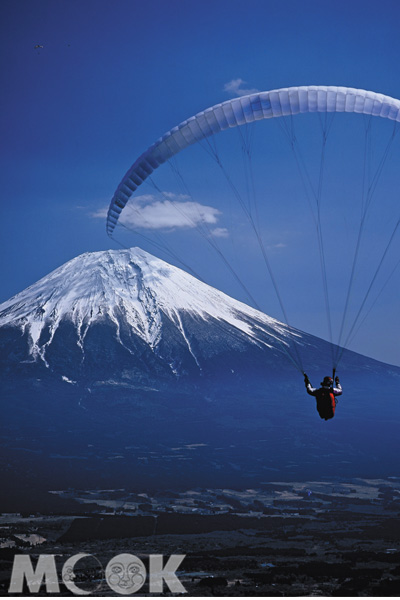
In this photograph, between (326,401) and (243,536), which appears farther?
(243,536)

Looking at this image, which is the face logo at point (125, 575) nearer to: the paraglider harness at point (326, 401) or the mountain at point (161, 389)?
the paraglider harness at point (326, 401)

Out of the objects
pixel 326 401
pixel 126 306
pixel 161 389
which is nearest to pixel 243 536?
pixel 326 401

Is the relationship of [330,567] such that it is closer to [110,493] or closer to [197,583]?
[197,583]

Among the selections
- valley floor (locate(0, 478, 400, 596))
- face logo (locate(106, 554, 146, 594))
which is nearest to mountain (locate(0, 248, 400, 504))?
valley floor (locate(0, 478, 400, 596))

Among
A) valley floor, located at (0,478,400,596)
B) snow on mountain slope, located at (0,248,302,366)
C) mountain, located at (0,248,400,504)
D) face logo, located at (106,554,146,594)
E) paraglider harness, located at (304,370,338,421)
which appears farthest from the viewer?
snow on mountain slope, located at (0,248,302,366)

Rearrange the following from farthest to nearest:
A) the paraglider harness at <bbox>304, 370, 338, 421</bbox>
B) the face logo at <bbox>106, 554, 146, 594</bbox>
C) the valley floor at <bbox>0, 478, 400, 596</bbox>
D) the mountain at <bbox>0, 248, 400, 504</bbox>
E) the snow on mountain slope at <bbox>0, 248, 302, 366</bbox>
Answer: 1. the snow on mountain slope at <bbox>0, 248, 302, 366</bbox>
2. the mountain at <bbox>0, 248, 400, 504</bbox>
3. the valley floor at <bbox>0, 478, 400, 596</bbox>
4. the face logo at <bbox>106, 554, 146, 594</bbox>
5. the paraglider harness at <bbox>304, 370, 338, 421</bbox>

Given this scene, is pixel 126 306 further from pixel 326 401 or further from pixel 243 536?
pixel 326 401

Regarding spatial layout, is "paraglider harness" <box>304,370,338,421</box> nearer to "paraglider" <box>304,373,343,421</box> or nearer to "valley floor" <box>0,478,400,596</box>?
"paraglider" <box>304,373,343,421</box>

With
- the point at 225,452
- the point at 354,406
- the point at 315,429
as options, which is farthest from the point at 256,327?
the point at 225,452
